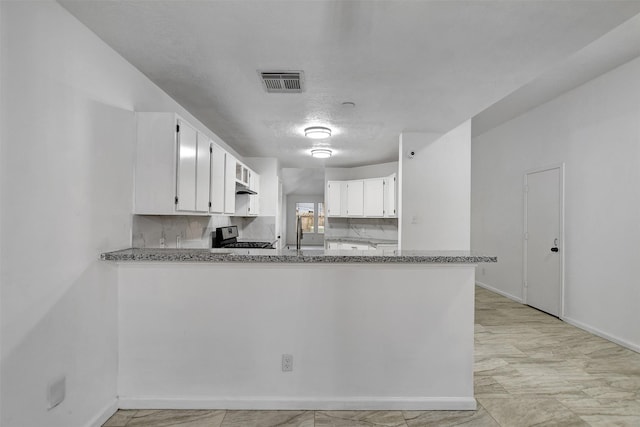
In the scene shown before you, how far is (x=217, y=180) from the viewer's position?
330 centimetres

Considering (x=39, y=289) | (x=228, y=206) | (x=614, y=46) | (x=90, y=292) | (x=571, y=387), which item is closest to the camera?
(x=39, y=289)

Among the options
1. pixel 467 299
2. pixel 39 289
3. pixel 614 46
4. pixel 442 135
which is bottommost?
pixel 467 299

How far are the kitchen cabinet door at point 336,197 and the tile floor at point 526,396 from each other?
3.74 m

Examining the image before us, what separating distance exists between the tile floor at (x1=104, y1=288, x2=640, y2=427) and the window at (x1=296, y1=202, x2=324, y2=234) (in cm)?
897

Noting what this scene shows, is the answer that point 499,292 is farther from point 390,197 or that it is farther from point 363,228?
point 363,228

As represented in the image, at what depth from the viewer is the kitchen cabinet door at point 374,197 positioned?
604 centimetres

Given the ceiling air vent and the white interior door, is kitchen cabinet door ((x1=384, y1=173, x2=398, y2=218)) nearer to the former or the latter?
the white interior door

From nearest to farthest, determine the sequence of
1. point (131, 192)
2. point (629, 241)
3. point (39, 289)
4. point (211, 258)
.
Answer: point (39, 289), point (211, 258), point (131, 192), point (629, 241)

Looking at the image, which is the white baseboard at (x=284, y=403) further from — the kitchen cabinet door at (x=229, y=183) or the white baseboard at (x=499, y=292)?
the white baseboard at (x=499, y=292)

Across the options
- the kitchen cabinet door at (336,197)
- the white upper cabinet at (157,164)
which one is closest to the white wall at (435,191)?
the kitchen cabinet door at (336,197)

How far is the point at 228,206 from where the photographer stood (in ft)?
12.0

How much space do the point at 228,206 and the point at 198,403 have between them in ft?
6.56

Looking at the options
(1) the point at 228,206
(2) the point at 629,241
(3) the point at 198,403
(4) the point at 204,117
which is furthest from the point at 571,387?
(4) the point at 204,117

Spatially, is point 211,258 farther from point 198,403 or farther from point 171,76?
point 171,76
